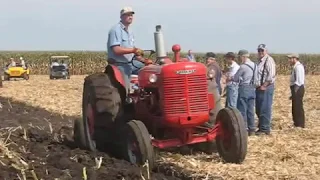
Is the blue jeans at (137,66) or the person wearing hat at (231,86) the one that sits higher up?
the blue jeans at (137,66)

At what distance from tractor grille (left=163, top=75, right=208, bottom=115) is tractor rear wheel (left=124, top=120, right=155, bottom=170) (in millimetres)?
431

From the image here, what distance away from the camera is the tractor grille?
7008 mm

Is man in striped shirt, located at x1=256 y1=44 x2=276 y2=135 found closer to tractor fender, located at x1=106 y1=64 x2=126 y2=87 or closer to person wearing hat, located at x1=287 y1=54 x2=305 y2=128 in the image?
person wearing hat, located at x1=287 y1=54 x2=305 y2=128

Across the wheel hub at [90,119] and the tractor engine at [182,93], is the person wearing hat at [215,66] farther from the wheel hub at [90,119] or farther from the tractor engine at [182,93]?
the tractor engine at [182,93]

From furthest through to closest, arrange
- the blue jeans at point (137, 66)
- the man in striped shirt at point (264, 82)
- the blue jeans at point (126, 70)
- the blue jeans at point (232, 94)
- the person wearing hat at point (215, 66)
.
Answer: the blue jeans at point (232, 94) < the person wearing hat at point (215, 66) < the man in striped shirt at point (264, 82) < the blue jeans at point (137, 66) < the blue jeans at point (126, 70)

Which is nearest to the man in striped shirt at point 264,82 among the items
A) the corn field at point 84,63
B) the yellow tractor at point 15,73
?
the yellow tractor at point 15,73

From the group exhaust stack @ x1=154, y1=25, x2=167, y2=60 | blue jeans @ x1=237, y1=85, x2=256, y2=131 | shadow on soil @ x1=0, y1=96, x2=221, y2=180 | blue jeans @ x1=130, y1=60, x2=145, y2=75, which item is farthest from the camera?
blue jeans @ x1=237, y1=85, x2=256, y2=131

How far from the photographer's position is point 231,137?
280 inches

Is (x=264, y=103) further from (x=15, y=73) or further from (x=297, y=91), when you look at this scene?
(x=15, y=73)

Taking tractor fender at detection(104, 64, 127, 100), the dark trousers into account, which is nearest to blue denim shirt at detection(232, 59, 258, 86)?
the dark trousers

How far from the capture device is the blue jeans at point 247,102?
10359 mm

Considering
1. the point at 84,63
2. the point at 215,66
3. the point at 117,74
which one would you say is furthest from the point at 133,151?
the point at 84,63

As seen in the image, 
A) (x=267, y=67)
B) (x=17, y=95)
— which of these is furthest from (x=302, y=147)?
(x=17, y=95)

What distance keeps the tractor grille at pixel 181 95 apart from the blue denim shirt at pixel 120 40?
3.32ft
